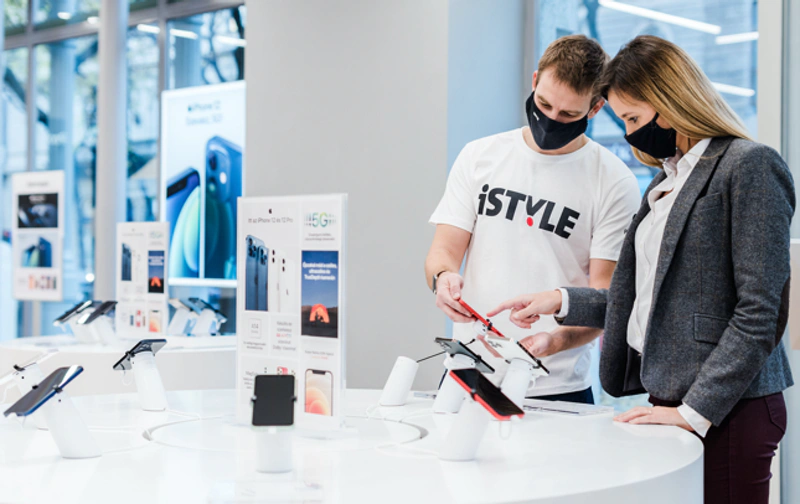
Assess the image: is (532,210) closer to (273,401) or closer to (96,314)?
(273,401)

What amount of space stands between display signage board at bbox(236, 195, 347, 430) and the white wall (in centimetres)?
224

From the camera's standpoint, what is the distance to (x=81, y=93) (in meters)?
7.81

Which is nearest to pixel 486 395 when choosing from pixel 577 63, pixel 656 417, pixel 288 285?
pixel 288 285

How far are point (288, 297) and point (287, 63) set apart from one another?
305 centimetres

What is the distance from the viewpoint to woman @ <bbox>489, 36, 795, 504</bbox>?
149 centimetres

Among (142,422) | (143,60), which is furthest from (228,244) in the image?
(142,422)

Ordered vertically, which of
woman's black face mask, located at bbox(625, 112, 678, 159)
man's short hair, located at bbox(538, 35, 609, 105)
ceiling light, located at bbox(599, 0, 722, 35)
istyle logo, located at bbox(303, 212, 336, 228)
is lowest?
istyle logo, located at bbox(303, 212, 336, 228)

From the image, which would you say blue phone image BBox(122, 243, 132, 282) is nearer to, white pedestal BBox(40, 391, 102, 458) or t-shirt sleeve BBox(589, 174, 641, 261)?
t-shirt sleeve BBox(589, 174, 641, 261)

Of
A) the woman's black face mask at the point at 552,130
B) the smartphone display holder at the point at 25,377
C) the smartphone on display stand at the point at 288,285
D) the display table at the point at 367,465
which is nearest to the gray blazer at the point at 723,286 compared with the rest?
the display table at the point at 367,465

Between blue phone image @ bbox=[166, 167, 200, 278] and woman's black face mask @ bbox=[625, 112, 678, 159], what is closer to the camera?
woman's black face mask @ bbox=[625, 112, 678, 159]

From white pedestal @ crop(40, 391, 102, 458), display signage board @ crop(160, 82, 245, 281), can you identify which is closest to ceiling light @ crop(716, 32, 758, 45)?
white pedestal @ crop(40, 391, 102, 458)

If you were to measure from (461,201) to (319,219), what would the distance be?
1019 millimetres

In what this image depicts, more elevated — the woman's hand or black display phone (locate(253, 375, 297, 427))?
the woman's hand

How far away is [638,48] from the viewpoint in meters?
1.71
